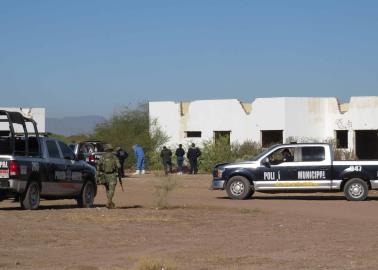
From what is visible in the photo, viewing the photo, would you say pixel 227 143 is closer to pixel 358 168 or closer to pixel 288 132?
pixel 288 132

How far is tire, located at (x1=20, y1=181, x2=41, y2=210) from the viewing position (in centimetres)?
2128

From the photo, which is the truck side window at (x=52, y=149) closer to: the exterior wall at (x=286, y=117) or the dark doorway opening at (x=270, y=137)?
the exterior wall at (x=286, y=117)

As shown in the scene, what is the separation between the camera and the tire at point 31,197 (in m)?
21.3

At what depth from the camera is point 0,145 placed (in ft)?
71.2

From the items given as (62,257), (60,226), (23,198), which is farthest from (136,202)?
(62,257)

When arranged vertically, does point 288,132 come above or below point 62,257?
above

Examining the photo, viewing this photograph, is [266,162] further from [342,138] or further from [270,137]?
[270,137]

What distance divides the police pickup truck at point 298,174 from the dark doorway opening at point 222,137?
845 inches

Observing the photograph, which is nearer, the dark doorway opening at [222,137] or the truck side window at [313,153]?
the truck side window at [313,153]

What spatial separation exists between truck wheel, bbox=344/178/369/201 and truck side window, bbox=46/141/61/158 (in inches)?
376

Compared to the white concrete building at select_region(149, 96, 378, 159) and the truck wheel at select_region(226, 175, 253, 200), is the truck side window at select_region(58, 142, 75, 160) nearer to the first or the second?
the truck wheel at select_region(226, 175, 253, 200)

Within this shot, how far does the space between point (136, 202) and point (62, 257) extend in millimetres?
13802

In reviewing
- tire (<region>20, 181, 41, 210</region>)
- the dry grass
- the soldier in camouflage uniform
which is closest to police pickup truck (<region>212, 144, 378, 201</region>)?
the dry grass

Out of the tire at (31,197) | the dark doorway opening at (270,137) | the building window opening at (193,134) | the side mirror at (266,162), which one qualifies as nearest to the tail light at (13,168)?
the tire at (31,197)
